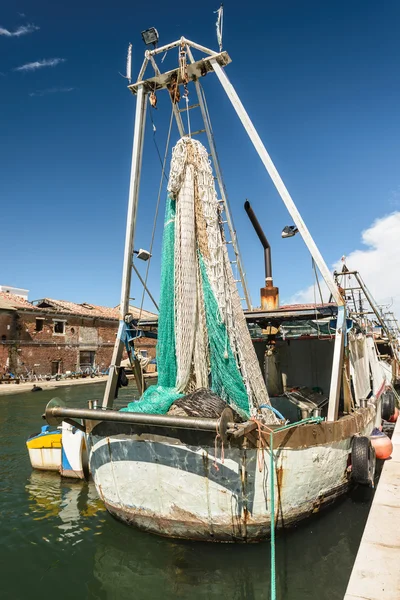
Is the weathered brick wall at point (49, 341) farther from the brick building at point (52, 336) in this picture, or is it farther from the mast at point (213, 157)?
the mast at point (213, 157)

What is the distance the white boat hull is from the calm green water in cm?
26

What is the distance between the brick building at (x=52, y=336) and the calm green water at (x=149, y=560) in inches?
1017

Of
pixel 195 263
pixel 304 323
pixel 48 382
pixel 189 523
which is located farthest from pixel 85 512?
pixel 48 382

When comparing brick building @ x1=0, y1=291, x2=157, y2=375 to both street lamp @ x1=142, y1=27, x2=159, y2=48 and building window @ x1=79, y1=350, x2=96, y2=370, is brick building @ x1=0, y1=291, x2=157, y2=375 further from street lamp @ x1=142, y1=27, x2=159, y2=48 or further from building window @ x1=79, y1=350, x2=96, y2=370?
street lamp @ x1=142, y1=27, x2=159, y2=48

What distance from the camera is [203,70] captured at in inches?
293

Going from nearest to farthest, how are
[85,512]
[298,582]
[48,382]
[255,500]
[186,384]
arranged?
[298,582], [255,500], [186,384], [85,512], [48,382]

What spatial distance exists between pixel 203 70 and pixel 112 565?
8287 mm

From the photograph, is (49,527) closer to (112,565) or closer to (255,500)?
(112,565)

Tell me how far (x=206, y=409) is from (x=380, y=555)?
2.58 meters

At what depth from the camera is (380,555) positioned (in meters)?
4.53

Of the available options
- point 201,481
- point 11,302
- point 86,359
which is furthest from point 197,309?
point 86,359

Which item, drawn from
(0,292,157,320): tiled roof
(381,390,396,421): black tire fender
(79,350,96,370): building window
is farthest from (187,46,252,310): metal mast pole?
(79,350,96,370): building window

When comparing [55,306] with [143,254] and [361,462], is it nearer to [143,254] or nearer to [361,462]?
[143,254]

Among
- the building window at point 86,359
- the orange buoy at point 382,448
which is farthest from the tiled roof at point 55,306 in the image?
the orange buoy at point 382,448
